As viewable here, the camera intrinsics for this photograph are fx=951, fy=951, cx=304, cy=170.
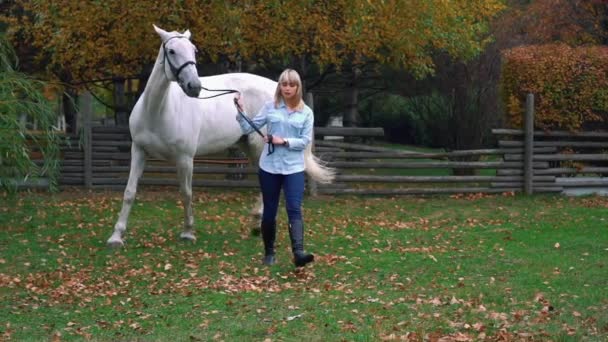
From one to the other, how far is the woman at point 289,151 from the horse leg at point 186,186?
6.09ft

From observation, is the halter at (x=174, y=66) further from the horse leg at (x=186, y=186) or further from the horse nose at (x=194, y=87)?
the horse leg at (x=186, y=186)

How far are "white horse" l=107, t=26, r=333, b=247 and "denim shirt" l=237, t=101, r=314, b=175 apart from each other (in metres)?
0.92

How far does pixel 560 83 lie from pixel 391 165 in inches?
127

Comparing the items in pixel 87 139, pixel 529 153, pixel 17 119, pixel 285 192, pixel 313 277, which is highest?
pixel 17 119

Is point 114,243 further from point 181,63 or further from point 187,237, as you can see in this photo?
point 181,63

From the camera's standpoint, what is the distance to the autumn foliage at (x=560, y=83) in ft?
53.5

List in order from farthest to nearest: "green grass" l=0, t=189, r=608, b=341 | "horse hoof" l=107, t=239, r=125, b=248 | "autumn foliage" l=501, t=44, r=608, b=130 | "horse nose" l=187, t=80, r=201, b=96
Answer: "autumn foliage" l=501, t=44, r=608, b=130, "horse hoof" l=107, t=239, r=125, b=248, "horse nose" l=187, t=80, r=201, b=96, "green grass" l=0, t=189, r=608, b=341

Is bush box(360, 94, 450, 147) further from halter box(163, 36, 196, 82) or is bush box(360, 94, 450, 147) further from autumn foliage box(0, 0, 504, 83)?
halter box(163, 36, 196, 82)

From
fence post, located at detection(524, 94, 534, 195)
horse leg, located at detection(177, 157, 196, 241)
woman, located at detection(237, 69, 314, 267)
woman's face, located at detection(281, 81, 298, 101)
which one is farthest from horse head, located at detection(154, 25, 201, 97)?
fence post, located at detection(524, 94, 534, 195)

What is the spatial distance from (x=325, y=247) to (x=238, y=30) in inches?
214

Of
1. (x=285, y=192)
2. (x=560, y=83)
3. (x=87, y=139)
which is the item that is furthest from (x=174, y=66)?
(x=560, y=83)

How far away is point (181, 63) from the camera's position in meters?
9.47

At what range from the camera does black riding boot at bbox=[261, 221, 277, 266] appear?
903 cm

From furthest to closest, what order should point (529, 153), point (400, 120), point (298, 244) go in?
point (400, 120) < point (529, 153) < point (298, 244)
